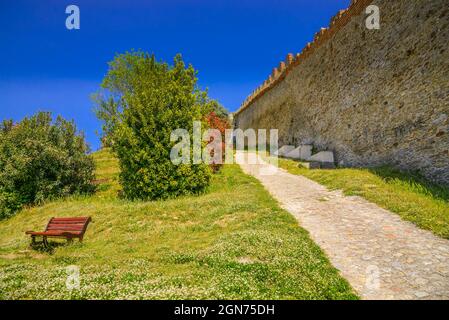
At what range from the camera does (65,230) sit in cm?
1090

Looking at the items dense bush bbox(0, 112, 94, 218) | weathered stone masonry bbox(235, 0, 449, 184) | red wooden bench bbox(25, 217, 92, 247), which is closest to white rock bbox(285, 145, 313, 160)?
weathered stone masonry bbox(235, 0, 449, 184)

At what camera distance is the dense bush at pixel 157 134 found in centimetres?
1486

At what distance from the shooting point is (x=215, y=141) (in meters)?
20.0

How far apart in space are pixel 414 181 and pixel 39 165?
1984 cm

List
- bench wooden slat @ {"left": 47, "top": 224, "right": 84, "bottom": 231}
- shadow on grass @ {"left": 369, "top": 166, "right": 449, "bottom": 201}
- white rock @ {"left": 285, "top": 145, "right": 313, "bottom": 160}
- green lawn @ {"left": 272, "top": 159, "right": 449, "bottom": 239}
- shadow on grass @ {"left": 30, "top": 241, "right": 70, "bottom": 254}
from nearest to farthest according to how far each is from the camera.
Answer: green lawn @ {"left": 272, "top": 159, "right": 449, "bottom": 239} → shadow on grass @ {"left": 30, "top": 241, "right": 70, "bottom": 254} → bench wooden slat @ {"left": 47, "top": 224, "right": 84, "bottom": 231} → shadow on grass @ {"left": 369, "top": 166, "right": 449, "bottom": 201} → white rock @ {"left": 285, "top": 145, "right": 313, "bottom": 160}

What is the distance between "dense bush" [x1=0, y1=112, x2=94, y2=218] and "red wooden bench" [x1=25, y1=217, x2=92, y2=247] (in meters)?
7.77

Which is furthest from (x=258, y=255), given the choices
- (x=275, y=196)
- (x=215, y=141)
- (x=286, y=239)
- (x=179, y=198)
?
(x=215, y=141)

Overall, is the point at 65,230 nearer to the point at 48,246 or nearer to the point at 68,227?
the point at 68,227

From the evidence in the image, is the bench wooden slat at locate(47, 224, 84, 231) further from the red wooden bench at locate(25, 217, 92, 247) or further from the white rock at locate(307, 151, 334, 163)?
the white rock at locate(307, 151, 334, 163)

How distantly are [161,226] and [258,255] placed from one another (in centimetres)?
489

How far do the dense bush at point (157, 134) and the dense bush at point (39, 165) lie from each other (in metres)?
4.51

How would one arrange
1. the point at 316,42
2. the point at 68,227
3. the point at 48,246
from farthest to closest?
the point at 316,42 < the point at 68,227 < the point at 48,246

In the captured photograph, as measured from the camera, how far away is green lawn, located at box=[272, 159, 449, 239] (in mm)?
9141

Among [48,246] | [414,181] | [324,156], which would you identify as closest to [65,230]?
[48,246]
